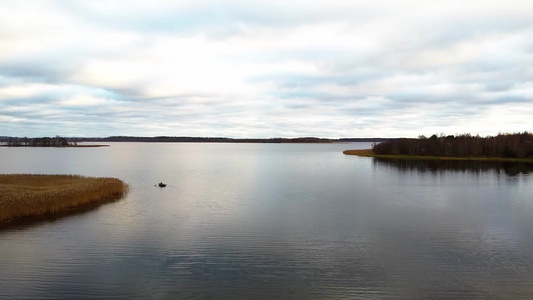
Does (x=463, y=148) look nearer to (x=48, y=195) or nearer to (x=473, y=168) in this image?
(x=473, y=168)

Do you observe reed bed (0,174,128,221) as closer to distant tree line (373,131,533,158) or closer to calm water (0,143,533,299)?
calm water (0,143,533,299)

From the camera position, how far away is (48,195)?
98.0 ft

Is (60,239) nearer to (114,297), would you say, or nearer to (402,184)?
(114,297)

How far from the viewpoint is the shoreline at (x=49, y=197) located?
26.5 metres

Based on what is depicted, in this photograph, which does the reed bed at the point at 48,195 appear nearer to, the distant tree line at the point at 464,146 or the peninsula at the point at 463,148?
the peninsula at the point at 463,148

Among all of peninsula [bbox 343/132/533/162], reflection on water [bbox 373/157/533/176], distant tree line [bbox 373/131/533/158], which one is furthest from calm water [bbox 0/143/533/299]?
distant tree line [bbox 373/131/533/158]

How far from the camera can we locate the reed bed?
26.8 metres

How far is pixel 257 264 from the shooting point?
17391 millimetres

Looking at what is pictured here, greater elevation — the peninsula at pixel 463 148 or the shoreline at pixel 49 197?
the peninsula at pixel 463 148

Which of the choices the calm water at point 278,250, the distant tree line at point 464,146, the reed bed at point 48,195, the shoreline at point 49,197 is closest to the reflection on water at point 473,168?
the distant tree line at point 464,146

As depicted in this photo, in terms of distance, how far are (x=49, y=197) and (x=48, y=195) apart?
428mm

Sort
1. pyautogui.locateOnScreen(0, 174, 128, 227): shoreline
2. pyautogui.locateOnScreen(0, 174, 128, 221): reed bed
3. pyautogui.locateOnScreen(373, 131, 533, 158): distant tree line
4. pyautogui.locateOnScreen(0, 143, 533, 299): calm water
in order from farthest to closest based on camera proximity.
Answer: pyautogui.locateOnScreen(373, 131, 533, 158): distant tree line < pyautogui.locateOnScreen(0, 174, 128, 221): reed bed < pyautogui.locateOnScreen(0, 174, 128, 227): shoreline < pyautogui.locateOnScreen(0, 143, 533, 299): calm water

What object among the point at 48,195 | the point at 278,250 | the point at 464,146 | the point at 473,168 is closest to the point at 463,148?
the point at 464,146

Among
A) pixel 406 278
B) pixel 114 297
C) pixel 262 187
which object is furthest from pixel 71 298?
pixel 262 187
